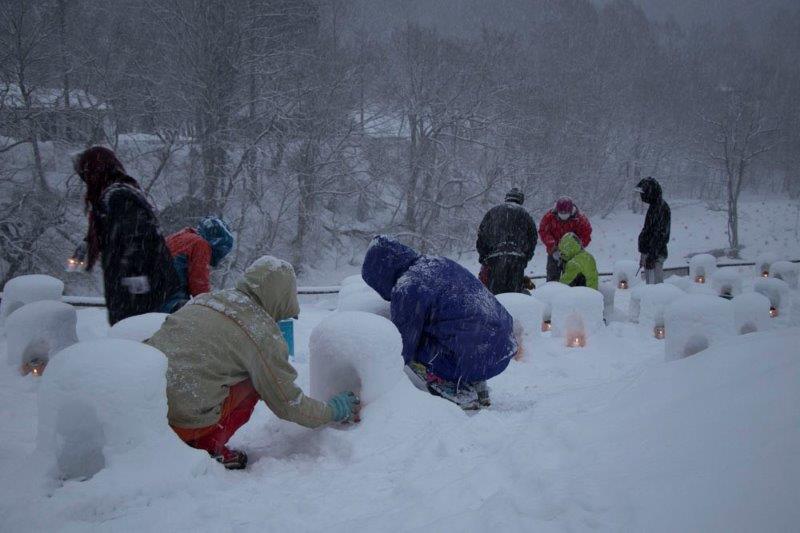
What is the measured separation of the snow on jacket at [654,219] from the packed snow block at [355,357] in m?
5.24

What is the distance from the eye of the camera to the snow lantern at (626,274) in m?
10.1

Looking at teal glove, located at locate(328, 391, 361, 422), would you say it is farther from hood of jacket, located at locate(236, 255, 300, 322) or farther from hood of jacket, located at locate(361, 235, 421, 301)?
hood of jacket, located at locate(361, 235, 421, 301)

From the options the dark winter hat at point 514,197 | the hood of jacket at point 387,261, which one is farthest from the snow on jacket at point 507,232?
the hood of jacket at point 387,261

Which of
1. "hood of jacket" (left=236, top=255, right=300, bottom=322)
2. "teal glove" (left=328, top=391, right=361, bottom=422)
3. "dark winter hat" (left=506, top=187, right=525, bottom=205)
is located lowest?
"teal glove" (left=328, top=391, right=361, bottom=422)

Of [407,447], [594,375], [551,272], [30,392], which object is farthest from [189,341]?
[551,272]

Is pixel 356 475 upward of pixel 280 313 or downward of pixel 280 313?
downward

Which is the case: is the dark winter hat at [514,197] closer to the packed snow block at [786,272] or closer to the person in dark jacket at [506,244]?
the person in dark jacket at [506,244]

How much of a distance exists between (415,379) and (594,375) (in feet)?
6.88

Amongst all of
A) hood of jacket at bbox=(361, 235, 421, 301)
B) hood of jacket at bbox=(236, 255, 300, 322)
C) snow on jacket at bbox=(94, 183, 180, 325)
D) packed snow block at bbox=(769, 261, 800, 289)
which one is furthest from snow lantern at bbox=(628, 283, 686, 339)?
snow on jacket at bbox=(94, 183, 180, 325)

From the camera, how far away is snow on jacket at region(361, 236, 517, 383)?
3559 mm

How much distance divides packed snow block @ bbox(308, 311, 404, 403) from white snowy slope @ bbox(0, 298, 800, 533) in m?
0.13

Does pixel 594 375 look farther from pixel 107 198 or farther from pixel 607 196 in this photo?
pixel 607 196

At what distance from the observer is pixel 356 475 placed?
8.31 feet

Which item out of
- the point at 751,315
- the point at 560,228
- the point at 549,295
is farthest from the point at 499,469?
the point at 560,228
